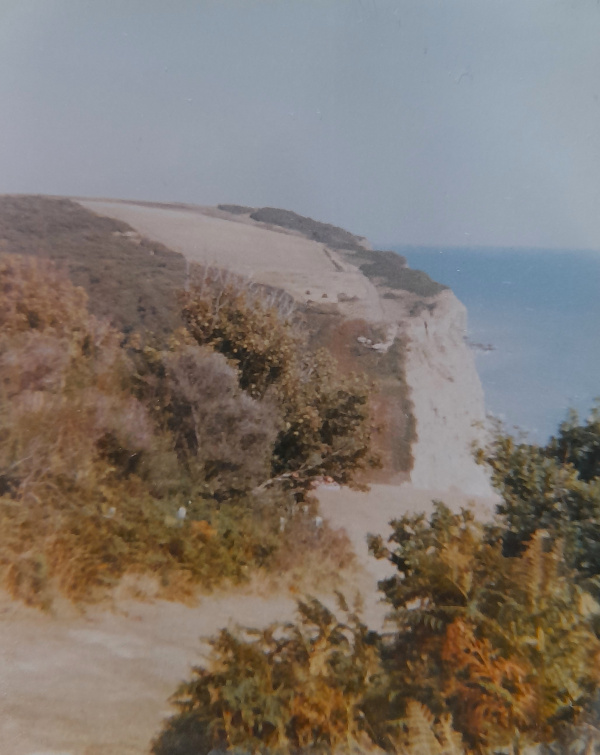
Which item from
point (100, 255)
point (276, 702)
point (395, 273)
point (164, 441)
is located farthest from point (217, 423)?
point (100, 255)

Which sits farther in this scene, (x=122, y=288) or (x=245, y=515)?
(x=122, y=288)

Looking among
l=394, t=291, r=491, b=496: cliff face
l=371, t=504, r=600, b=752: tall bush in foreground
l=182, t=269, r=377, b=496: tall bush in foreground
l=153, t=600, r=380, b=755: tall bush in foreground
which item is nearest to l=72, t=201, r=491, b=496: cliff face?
l=394, t=291, r=491, b=496: cliff face

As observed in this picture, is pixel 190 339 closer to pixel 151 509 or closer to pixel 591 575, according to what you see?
pixel 151 509

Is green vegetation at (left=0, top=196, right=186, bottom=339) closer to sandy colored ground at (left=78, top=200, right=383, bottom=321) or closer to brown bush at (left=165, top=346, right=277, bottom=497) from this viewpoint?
sandy colored ground at (left=78, top=200, right=383, bottom=321)

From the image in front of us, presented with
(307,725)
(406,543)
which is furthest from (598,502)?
(307,725)

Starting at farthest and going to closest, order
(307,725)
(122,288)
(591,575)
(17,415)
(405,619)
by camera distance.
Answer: (122,288) < (17,415) < (591,575) < (405,619) < (307,725)

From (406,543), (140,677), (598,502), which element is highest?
(598,502)

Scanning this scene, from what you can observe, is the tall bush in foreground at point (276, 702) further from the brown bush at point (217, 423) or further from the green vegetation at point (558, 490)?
the brown bush at point (217, 423)
